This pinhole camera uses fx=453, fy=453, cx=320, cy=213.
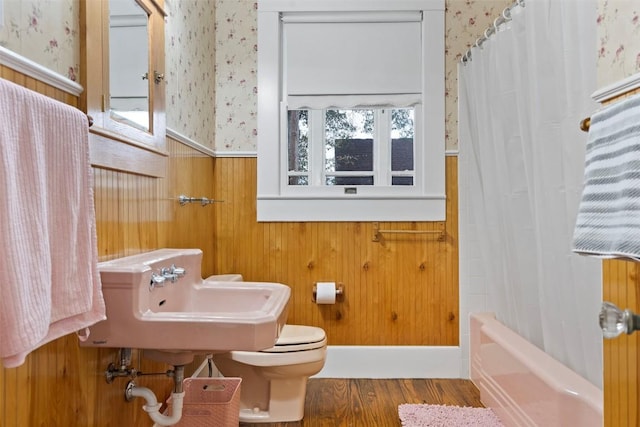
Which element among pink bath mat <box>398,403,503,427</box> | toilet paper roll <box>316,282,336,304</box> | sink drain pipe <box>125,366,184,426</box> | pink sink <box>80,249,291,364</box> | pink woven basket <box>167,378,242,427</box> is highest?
pink sink <box>80,249,291,364</box>

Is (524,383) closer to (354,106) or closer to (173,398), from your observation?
(173,398)

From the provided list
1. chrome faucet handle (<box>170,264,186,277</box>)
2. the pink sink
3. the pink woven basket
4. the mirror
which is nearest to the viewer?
the pink sink

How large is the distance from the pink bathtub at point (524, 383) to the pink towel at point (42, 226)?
4.65 feet

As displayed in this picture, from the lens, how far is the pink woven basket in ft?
5.63

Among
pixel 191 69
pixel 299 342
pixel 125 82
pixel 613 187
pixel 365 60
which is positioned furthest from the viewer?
pixel 365 60

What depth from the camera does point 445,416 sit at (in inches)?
85.2

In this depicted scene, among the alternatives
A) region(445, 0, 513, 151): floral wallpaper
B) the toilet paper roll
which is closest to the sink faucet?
the toilet paper roll

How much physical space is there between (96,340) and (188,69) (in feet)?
4.91

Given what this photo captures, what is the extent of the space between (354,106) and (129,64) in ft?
4.81

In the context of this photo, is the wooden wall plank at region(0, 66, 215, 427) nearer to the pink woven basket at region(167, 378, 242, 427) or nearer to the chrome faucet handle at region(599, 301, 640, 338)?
the pink woven basket at region(167, 378, 242, 427)

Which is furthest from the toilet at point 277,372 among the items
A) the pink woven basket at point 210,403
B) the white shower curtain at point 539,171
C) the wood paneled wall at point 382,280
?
the white shower curtain at point 539,171

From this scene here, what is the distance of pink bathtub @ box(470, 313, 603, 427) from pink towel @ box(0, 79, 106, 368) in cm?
142

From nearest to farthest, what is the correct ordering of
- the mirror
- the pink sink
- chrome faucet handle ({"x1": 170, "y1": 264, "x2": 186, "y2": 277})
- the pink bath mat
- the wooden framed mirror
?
the pink sink < the wooden framed mirror < the mirror < chrome faucet handle ({"x1": 170, "y1": 264, "x2": 186, "y2": 277}) < the pink bath mat

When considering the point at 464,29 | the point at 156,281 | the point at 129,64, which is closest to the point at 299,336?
the point at 156,281
